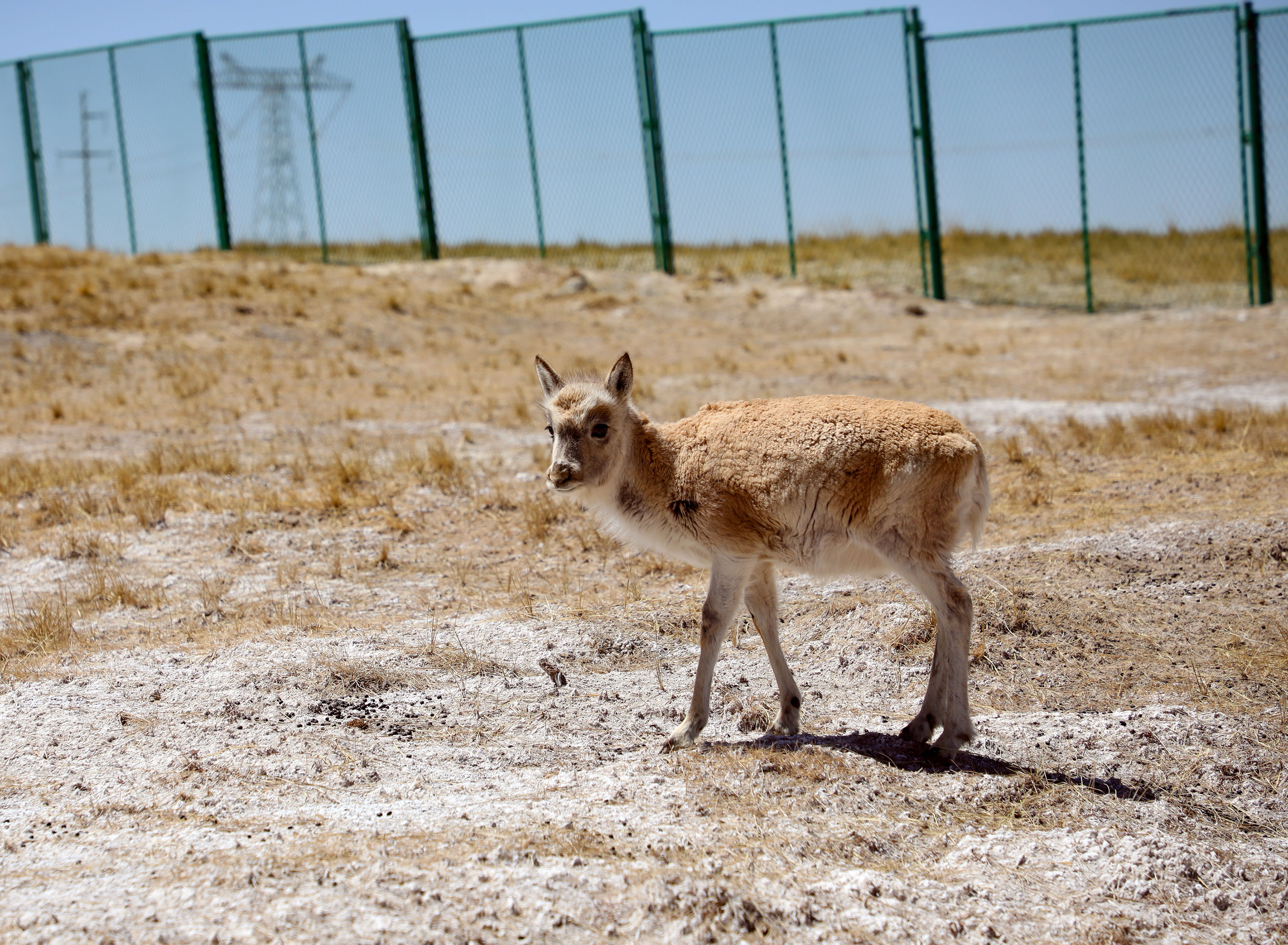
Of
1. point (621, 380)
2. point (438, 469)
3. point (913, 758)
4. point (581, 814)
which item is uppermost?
point (621, 380)

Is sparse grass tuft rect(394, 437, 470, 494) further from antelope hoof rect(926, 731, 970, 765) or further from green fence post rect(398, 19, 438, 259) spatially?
green fence post rect(398, 19, 438, 259)

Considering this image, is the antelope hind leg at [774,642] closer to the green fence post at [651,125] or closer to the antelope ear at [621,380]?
the antelope ear at [621,380]

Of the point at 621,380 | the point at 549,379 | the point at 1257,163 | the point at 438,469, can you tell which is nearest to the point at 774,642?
the point at 621,380

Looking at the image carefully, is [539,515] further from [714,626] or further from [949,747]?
[949,747]

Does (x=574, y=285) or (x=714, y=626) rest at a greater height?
(x=574, y=285)

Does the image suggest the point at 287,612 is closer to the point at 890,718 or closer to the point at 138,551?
the point at 138,551

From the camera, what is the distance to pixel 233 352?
1630 cm

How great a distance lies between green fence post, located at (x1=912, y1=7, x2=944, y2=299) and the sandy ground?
10786mm

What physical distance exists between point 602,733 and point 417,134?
18.6 m

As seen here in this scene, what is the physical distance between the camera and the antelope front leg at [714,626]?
5.66m

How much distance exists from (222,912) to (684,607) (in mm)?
3960

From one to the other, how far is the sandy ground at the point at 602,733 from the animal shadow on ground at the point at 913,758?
0.02 m

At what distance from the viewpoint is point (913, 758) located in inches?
210

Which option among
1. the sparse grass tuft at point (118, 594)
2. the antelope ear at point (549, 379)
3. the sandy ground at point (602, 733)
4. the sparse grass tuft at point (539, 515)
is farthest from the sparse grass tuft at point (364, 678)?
the sparse grass tuft at point (539, 515)
